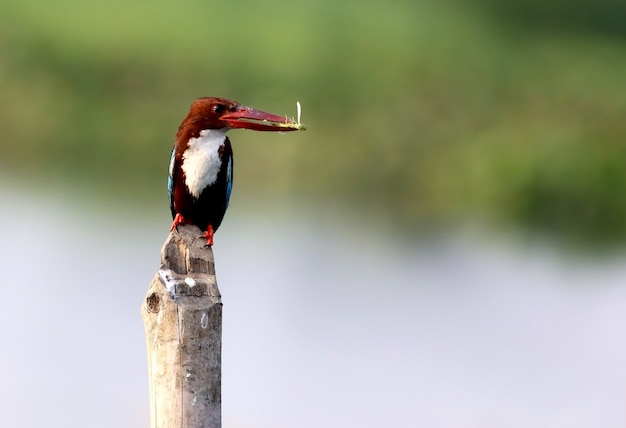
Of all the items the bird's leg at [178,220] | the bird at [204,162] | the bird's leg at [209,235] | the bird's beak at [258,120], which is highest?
the bird's beak at [258,120]

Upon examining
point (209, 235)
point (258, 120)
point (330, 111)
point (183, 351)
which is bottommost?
point (183, 351)

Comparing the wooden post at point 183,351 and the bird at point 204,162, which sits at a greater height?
the bird at point 204,162

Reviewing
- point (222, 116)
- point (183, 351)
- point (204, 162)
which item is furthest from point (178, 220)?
point (183, 351)

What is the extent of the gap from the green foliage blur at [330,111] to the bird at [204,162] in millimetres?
5364

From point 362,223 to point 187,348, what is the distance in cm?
698

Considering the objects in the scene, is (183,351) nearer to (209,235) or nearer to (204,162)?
(209,235)

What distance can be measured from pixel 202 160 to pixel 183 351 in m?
0.74

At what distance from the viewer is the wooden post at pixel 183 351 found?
5.65 ft

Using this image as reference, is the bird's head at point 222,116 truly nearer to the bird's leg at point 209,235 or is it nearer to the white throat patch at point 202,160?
the white throat patch at point 202,160

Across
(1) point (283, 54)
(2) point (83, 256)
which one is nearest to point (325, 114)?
(1) point (283, 54)

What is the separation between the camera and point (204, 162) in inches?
93.6

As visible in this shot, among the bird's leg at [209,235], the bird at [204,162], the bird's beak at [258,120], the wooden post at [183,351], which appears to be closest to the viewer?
the wooden post at [183,351]

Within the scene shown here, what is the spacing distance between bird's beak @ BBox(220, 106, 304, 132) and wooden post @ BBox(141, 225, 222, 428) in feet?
1.68

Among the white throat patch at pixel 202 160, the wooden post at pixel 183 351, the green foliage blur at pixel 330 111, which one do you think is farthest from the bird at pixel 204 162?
the green foliage blur at pixel 330 111
